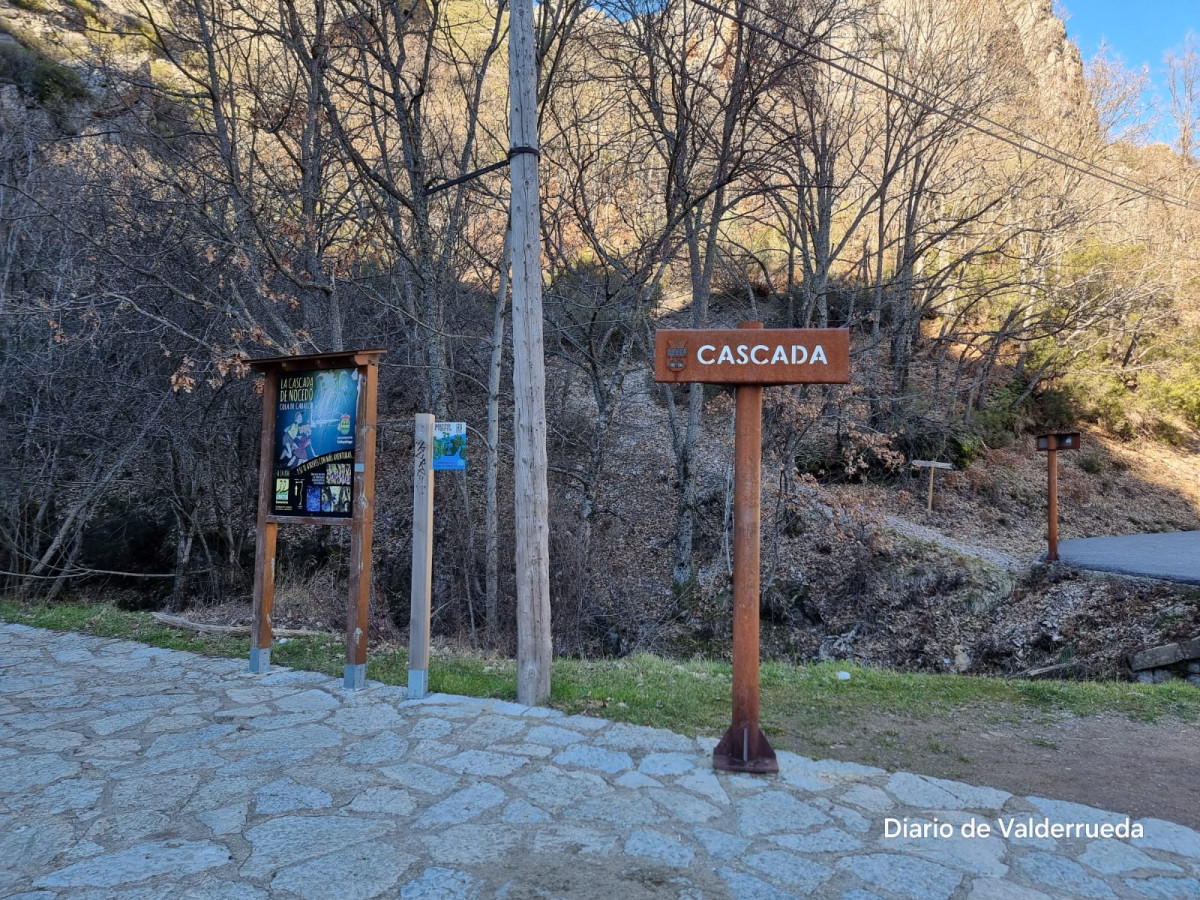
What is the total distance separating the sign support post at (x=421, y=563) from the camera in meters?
5.72

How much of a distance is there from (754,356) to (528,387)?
195 cm

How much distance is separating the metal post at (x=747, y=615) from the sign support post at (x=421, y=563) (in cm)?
232

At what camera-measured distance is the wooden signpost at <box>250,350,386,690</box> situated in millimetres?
5941

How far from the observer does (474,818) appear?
380cm

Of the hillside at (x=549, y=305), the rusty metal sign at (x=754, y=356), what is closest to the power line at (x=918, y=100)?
the hillside at (x=549, y=305)

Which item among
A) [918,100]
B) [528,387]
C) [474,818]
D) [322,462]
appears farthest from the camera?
[918,100]

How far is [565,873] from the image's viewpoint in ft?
10.8

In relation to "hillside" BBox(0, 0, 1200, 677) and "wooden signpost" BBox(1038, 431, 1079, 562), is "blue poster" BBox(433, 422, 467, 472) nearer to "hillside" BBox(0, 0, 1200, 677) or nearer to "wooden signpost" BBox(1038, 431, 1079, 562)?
"hillside" BBox(0, 0, 1200, 677)

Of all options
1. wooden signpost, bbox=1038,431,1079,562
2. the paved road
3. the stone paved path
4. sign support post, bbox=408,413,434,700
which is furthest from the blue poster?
wooden signpost, bbox=1038,431,1079,562

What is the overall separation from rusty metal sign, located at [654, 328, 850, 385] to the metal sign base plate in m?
1.97

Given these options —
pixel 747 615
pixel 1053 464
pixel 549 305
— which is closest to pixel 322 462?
pixel 747 615

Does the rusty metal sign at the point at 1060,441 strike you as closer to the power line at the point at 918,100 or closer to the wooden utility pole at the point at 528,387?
the power line at the point at 918,100

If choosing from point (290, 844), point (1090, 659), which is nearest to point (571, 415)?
point (1090, 659)

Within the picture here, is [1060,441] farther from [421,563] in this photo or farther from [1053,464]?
[421,563]
